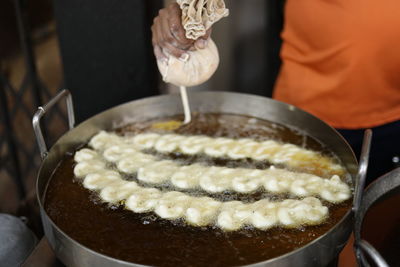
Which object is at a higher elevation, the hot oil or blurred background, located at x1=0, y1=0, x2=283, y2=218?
the hot oil

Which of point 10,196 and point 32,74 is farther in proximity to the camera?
point 10,196

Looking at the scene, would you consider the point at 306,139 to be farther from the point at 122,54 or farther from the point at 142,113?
the point at 122,54

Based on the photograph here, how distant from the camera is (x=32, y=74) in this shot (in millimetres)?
3602

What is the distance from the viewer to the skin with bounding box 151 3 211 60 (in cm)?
189

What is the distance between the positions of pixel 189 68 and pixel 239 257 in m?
0.80

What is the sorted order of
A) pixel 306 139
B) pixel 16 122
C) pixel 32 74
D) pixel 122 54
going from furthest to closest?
1. pixel 16 122
2. pixel 32 74
3. pixel 122 54
4. pixel 306 139

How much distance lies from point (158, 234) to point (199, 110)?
94 cm

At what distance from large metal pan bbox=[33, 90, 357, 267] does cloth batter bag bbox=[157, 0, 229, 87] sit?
39 cm

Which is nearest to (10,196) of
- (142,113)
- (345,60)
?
(142,113)

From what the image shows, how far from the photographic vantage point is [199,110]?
247 cm

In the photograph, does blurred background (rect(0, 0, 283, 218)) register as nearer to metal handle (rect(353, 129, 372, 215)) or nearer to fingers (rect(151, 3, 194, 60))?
fingers (rect(151, 3, 194, 60))

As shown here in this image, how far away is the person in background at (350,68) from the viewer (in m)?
2.22

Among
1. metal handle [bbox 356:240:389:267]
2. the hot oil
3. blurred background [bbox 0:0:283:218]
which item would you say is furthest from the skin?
blurred background [bbox 0:0:283:218]

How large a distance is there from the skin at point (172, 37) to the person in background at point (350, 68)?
71cm
